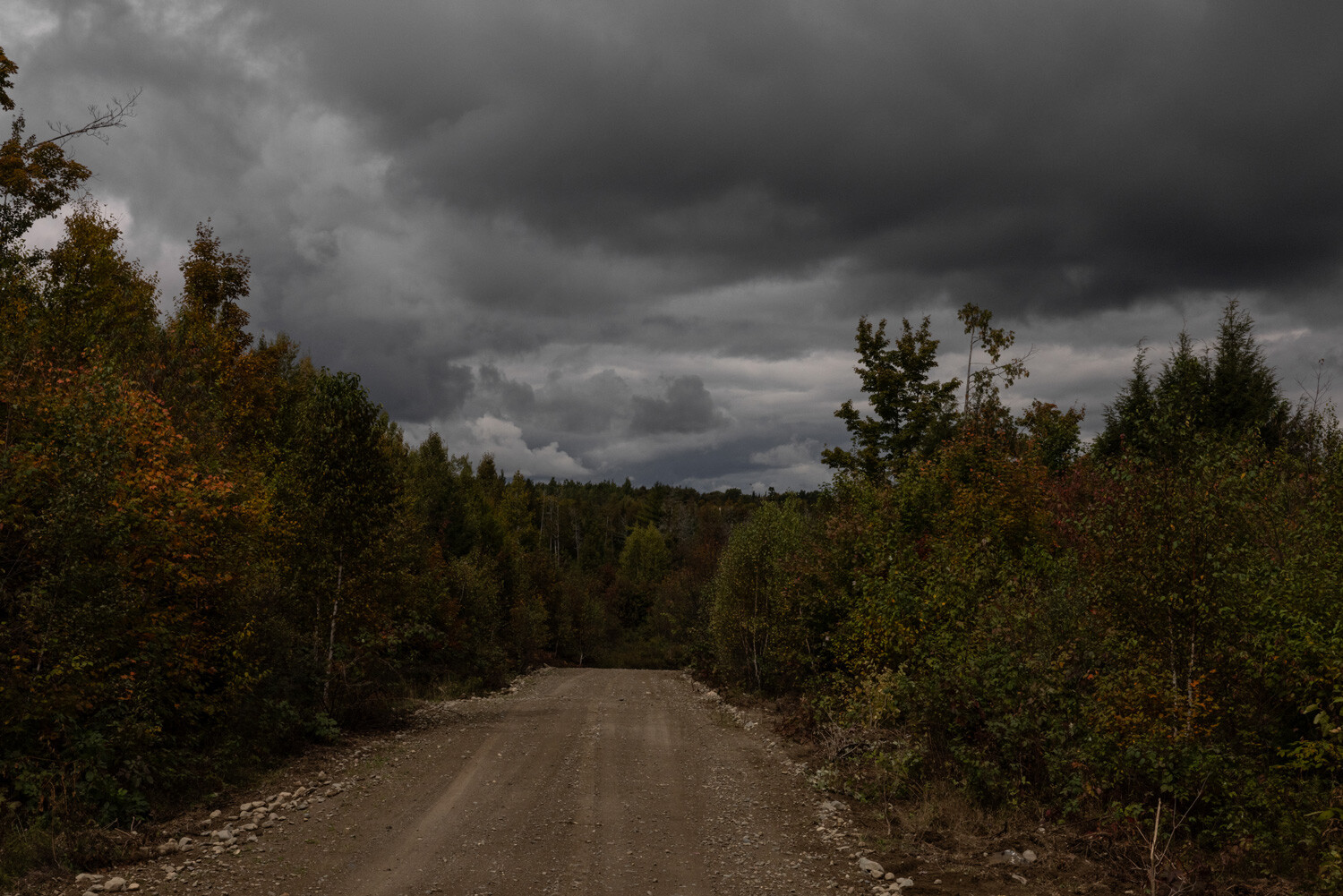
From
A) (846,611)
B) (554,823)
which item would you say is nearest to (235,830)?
(554,823)

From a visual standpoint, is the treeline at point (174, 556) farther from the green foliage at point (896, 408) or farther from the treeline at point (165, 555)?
the green foliage at point (896, 408)

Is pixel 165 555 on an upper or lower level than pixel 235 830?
upper

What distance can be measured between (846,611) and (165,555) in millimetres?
16890

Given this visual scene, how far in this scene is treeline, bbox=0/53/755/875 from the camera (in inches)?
432

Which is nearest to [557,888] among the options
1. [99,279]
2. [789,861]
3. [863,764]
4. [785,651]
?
[789,861]

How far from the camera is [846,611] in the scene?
2250cm

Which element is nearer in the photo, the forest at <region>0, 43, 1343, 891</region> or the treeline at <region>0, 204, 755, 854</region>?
the forest at <region>0, 43, 1343, 891</region>

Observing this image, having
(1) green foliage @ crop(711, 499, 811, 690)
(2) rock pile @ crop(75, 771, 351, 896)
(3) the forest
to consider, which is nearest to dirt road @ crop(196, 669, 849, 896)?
(2) rock pile @ crop(75, 771, 351, 896)

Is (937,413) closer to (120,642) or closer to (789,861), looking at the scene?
(789,861)

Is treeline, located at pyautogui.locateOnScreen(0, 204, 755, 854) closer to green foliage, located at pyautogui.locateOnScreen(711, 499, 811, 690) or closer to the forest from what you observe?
the forest

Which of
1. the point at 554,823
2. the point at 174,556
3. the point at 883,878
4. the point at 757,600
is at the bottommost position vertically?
the point at 554,823

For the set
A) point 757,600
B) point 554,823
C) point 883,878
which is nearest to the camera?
point 883,878

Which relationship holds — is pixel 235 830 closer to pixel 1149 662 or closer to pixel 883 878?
pixel 883 878

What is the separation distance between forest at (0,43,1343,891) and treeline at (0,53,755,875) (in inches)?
2.9
